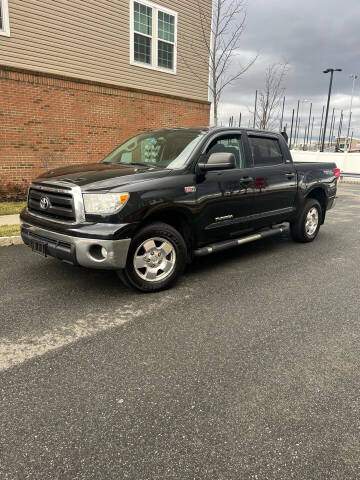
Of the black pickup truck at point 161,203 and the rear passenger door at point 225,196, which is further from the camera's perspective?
the rear passenger door at point 225,196

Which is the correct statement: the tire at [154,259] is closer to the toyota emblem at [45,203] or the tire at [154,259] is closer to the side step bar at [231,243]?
the side step bar at [231,243]

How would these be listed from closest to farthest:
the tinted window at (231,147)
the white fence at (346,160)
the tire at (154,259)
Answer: the tire at (154,259) → the tinted window at (231,147) → the white fence at (346,160)

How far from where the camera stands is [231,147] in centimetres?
512

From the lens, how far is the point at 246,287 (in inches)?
176

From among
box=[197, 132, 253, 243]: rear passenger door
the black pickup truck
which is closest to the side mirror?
the black pickup truck

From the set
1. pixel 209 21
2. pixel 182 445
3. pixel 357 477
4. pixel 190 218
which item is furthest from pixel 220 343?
pixel 209 21

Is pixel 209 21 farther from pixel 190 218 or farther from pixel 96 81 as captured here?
pixel 190 218

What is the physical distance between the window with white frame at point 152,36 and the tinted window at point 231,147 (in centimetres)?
927

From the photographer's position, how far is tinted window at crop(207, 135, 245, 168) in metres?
4.82

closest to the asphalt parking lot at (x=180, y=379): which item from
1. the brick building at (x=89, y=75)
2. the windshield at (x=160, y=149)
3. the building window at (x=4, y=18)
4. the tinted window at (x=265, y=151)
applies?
the windshield at (x=160, y=149)

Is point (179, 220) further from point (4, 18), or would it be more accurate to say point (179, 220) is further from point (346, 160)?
point (346, 160)

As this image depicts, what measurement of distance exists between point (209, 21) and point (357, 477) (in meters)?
16.4

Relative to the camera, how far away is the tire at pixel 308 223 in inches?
257

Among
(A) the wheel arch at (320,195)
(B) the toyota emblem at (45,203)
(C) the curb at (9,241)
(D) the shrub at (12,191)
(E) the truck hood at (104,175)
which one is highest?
(E) the truck hood at (104,175)
